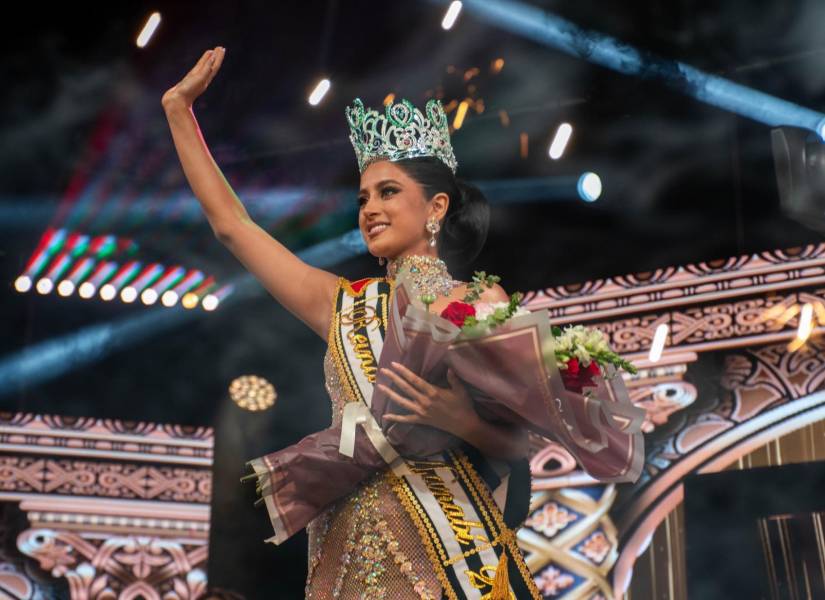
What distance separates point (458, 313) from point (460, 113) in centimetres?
293

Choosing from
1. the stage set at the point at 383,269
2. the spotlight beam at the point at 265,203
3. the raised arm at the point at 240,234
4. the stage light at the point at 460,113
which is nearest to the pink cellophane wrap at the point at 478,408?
the raised arm at the point at 240,234

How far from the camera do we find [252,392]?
5602 mm

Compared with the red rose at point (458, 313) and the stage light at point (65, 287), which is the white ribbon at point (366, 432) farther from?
the stage light at point (65, 287)

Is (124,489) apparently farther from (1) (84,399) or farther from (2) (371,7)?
(2) (371,7)

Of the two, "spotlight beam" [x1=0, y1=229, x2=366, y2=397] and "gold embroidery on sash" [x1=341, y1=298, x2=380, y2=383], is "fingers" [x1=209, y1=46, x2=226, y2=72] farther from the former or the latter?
"spotlight beam" [x1=0, y1=229, x2=366, y2=397]

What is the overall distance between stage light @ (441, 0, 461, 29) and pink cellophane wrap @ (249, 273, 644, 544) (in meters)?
2.38

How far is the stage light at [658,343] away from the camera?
484 cm

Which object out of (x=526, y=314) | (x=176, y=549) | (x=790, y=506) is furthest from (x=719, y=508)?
(x=526, y=314)

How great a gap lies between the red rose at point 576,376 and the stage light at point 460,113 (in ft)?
9.43

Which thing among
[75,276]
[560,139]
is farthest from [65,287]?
[560,139]

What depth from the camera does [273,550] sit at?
5445 mm

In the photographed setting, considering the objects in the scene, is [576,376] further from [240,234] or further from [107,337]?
[107,337]

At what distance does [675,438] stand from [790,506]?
19.2 inches

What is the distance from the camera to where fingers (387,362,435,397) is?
2336 millimetres
